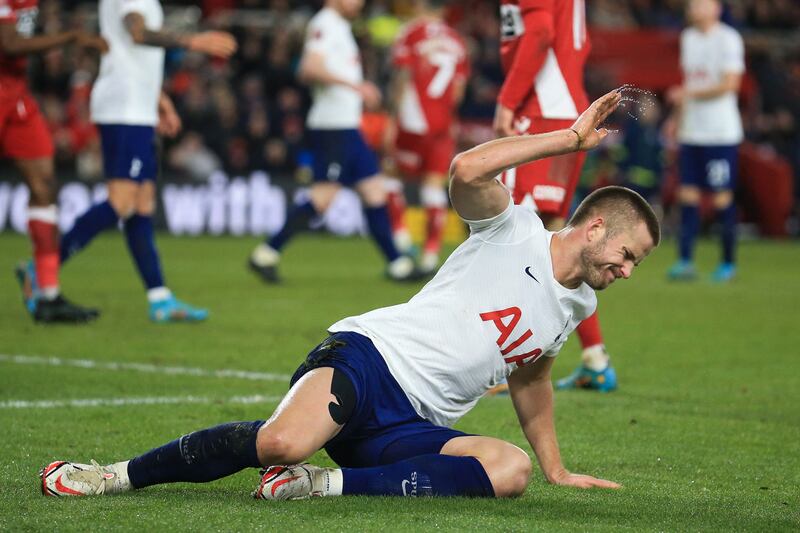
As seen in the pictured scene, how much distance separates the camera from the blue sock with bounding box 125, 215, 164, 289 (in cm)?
914

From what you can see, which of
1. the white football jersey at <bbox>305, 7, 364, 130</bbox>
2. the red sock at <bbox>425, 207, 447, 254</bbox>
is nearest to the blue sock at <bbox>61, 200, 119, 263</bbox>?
the white football jersey at <bbox>305, 7, 364, 130</bbox>

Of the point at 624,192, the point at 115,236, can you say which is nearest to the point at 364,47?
the point at 115,236

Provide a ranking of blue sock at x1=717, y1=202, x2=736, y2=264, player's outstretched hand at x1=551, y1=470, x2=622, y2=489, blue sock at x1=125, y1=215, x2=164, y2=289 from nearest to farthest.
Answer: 1. player's outstretched hand at x1=551, y1=470, x2=622, y2=489
2. blue sock at x1=125, y1=215, x2=164, y2=289
3. blue sock at x1=717, y1=202, x2=736, y2=264

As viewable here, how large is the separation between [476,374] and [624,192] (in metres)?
0.78

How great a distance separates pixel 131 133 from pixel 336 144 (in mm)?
3797

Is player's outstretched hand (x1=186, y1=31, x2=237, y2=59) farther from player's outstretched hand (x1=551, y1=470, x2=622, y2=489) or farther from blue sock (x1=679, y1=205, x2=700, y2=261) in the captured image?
blue sock (x1=679, y1=205, x2=700, y2=261)

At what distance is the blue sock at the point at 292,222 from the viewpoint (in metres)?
12.3

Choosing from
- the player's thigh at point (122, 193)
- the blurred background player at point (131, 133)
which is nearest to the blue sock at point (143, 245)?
the blurred background player at point (131, 133)

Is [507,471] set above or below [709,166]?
above

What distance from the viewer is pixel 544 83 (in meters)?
6.85

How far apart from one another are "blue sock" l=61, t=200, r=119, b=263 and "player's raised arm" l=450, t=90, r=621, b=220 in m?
5.28

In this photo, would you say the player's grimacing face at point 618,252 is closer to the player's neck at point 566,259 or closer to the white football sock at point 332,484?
the player's neck at point 566,259

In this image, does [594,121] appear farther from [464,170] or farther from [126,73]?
[126,73]

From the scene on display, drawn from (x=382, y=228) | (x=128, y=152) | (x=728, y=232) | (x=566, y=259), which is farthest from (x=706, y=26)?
(x=566, y=259)
